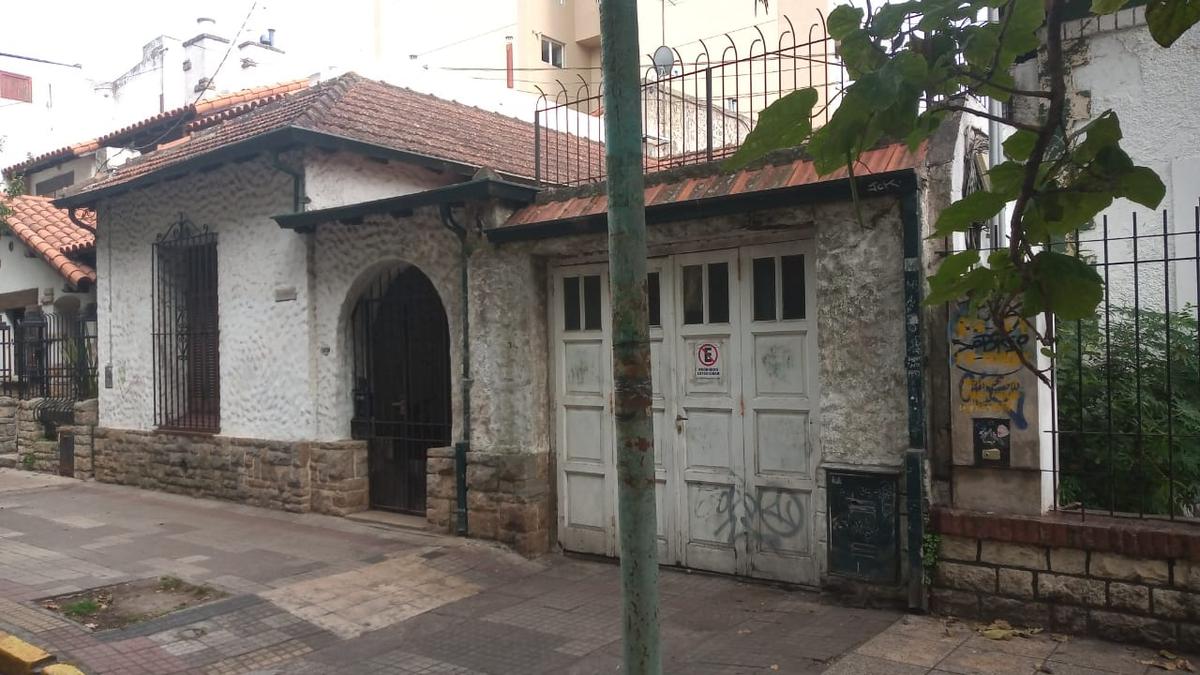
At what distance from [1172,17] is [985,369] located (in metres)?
3.71

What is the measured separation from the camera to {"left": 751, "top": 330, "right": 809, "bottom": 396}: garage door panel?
621 centimetres

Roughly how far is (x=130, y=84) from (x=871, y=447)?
78.9 ft

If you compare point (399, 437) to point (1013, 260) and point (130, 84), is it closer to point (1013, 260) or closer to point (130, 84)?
point (1013, 260)

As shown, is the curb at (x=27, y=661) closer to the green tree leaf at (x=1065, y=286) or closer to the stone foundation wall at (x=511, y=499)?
the stone foundation wall at (x=511, y=499)

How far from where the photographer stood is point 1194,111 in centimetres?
776

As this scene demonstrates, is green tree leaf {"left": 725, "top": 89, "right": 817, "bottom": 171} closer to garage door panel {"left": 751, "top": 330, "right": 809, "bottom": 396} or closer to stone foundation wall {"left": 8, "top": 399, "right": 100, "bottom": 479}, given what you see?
garage door panel {"left": 751, "top": 330, "right": 809, "bottom": 396}

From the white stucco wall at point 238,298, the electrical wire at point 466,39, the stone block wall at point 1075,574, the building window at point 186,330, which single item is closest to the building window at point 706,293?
the stone block wall at point 1075,574

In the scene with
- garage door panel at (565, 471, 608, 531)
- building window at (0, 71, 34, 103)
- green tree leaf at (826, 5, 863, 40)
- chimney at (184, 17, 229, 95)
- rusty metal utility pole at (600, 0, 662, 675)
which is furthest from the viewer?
building window at (0, 71, 34, 103)

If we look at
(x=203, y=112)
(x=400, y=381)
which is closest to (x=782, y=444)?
(x=400, y=381)

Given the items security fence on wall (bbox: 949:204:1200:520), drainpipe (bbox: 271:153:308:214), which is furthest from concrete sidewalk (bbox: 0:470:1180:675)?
drainpipe (bbox: 271:153:308:214)

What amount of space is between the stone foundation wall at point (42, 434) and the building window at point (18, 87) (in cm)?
1648

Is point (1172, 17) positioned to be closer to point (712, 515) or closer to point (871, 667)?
point (871, 667)

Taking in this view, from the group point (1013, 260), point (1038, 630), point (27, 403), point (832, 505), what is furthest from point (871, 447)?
point (27, 403)

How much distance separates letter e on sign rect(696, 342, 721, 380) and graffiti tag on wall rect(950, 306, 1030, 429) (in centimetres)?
169
